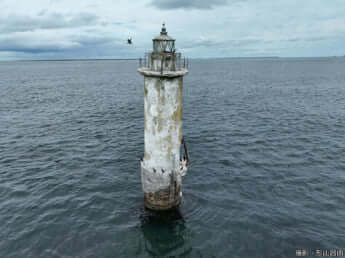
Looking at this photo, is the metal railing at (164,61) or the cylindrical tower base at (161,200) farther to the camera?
the cylindrical tower base at (161,200)

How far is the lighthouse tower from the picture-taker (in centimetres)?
1273

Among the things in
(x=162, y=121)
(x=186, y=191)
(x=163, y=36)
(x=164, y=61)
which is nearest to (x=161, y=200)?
(x=186, y=191)

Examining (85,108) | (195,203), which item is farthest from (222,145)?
(85,108)

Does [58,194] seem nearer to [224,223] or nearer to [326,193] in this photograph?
[224,223]

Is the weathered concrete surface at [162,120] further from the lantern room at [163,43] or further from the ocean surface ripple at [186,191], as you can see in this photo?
the ocean surface ripple at [186,191]

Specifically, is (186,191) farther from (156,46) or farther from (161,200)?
(156,46)

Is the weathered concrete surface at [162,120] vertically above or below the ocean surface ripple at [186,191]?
above

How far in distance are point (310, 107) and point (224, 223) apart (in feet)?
126

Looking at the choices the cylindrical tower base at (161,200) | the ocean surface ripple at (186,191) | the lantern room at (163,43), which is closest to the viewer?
the lantern room at (163,43)

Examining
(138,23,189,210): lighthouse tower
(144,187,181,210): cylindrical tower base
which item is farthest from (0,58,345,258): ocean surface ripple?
(138,23,189,210): lighthouse tower

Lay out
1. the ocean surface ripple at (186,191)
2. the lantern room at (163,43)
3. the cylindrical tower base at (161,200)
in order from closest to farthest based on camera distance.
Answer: the lantern room at (163,43) < the ocean surface ripple at (186,191) < the cylindrical tower base at (161,200)

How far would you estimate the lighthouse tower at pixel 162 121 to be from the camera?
12.7 m

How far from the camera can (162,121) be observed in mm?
13352

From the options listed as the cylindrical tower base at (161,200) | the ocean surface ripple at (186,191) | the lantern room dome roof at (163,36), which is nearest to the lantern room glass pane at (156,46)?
the lantern room dome roof at (163,36)
